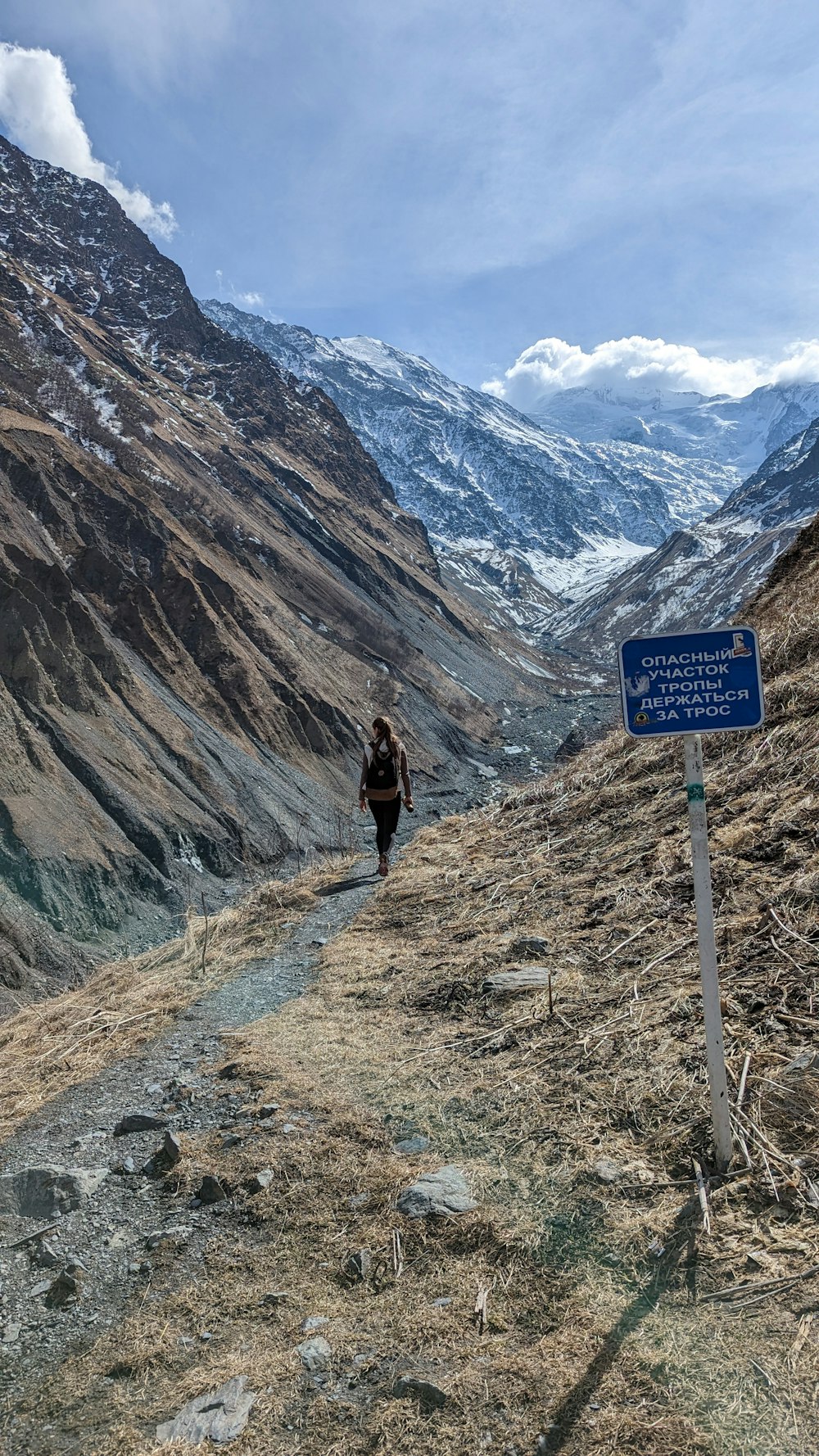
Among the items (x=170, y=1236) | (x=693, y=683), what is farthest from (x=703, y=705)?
(x=170, y=1236)

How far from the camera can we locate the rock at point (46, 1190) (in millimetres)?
3900

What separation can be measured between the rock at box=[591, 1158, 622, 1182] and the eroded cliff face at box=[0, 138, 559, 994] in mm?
18419

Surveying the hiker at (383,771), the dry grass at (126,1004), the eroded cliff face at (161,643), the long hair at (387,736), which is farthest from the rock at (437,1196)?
the eroded cliff face at (161,643)

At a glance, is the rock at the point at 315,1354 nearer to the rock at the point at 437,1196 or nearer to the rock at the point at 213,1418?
the rock at the point at 213,1418

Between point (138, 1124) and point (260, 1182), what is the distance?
108 cm

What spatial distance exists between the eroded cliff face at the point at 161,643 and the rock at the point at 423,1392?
18637mm

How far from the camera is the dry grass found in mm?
5395

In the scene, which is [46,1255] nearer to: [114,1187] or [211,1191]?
[114,1187]

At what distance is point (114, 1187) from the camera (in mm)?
4004

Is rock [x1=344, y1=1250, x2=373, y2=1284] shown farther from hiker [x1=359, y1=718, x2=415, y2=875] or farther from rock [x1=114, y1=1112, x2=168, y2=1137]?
hiker [x1=359, y1=718, x2=415, y2=875]

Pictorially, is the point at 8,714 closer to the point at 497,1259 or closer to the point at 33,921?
the point at 33,921

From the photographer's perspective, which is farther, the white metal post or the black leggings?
the black leggings

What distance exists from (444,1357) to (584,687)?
94.0 metres

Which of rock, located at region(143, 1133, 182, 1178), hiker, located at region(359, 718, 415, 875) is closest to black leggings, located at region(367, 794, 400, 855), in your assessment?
hiker, located at region(359, 718, 415, 875)
